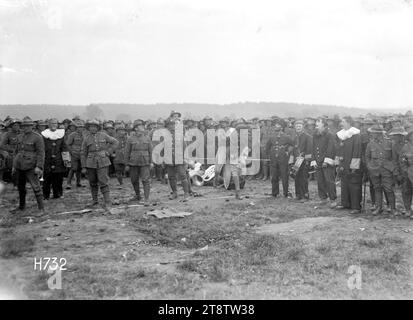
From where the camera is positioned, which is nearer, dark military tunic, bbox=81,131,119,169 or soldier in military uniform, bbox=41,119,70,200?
dark military tunic, bbox=81,131,119,169

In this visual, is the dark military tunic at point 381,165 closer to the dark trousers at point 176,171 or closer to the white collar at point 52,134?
the dark trousers at point 176,171

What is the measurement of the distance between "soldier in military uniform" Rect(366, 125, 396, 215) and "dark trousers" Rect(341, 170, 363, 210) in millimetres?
489

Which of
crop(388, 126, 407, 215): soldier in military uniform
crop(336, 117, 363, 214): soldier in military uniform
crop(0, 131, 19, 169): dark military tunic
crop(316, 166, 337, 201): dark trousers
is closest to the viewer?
crop(388, 126, 407, 215): soldier in military uniform

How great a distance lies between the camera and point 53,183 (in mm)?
12812

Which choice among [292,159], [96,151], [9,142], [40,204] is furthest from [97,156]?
[292,159]

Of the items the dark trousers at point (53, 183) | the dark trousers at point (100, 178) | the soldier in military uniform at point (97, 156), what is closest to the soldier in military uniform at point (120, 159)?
the dark trousers at point (53, 183)

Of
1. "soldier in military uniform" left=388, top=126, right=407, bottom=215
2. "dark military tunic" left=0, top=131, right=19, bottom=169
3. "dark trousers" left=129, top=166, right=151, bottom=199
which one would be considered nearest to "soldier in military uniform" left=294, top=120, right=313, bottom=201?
"soldier in military uniform" left=388, top=126, right=407, bottom=215

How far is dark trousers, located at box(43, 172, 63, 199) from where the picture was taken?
1265cm

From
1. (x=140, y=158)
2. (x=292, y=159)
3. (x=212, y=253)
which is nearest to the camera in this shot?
(x=212, y=253)

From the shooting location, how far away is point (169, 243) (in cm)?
827

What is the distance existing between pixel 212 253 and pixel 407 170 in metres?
4.63

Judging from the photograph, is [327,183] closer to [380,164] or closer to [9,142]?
[380,164]

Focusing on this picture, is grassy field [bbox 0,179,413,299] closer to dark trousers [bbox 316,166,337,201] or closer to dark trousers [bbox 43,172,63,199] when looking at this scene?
dark trousers [bbox 316,166,337,201]
